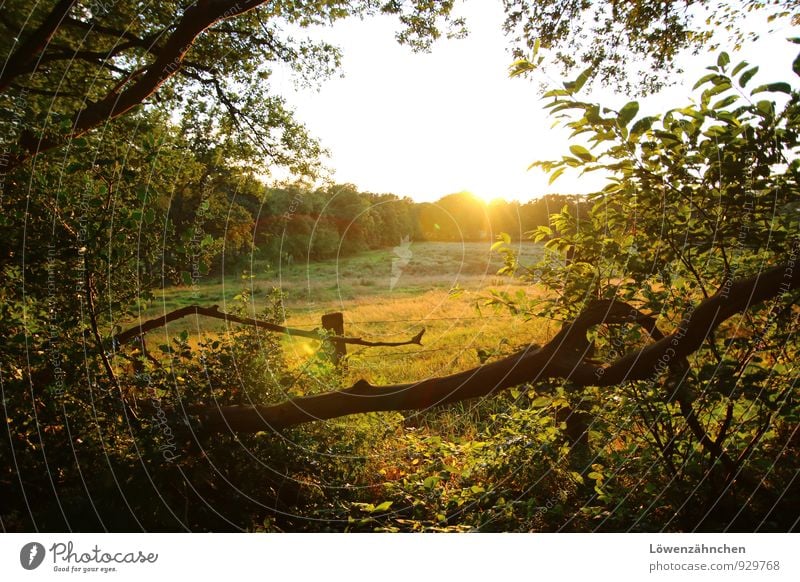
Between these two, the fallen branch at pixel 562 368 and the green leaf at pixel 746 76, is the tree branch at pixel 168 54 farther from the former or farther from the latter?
the green leaf at pixel 746 76

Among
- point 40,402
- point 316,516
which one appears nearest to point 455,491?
point 316,516

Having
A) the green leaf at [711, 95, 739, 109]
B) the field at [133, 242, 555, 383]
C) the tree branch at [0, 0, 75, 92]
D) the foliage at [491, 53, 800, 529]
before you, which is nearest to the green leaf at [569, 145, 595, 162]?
the foliage at [491, 53, 800, 529]

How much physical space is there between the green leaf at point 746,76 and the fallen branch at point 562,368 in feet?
2.97

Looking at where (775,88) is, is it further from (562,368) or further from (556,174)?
(562,368)

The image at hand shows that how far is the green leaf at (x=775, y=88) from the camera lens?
2092 mm

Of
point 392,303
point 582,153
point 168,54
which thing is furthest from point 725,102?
point 392,303

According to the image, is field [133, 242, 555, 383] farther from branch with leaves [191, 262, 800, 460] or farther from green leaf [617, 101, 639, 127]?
green leaf [617, 101, 639, 127]

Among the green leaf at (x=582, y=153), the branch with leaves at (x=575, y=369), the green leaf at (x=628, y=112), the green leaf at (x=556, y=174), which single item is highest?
the green leaf at (x=628, y=112)

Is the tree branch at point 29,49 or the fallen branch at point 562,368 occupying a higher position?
the tree branch at point 29,49

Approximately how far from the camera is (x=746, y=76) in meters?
2.10

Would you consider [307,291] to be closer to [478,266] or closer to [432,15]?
[478,266]

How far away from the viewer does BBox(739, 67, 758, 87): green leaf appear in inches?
81.7

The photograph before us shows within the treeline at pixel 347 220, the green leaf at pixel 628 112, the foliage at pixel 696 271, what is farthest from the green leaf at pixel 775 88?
the treeline at pixel 347 220

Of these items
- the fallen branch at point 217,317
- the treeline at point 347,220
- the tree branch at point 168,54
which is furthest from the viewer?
the treeline at point 347,220
